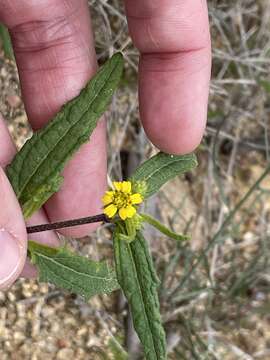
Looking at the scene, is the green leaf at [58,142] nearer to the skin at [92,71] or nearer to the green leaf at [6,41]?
the skin at [92,71]

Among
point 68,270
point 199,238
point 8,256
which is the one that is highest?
point 8,256

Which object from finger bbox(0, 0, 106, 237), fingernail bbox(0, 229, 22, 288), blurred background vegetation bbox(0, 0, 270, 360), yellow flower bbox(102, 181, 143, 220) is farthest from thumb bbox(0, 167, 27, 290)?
blurred background vegetation bbox(0, 0, 270, 360)

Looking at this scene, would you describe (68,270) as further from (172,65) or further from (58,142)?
(172,65)

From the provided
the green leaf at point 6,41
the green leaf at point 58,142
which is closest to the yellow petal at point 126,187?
the green leaf at point 58,142

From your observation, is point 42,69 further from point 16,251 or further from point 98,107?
point 16,251

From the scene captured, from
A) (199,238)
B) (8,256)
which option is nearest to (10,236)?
(8,256)
